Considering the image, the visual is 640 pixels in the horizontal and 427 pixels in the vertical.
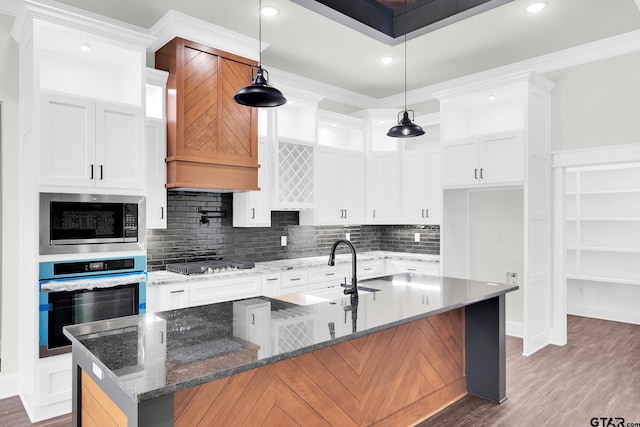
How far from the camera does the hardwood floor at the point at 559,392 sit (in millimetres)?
3062

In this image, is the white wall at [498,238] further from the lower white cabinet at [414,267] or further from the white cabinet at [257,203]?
the white cabinet at [257,203]

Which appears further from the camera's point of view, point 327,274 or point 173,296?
point 327,274

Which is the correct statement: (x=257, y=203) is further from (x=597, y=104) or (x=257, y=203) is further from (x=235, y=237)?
(x=597, y=104)

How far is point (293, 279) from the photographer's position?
4777mm

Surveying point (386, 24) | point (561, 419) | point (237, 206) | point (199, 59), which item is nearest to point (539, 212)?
point (561, 419)

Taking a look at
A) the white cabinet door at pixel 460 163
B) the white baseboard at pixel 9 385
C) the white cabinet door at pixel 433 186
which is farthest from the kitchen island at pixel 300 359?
the white cabinet door at pixel 433 186

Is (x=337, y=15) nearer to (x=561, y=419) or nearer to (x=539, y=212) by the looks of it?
(x=539, y=212)

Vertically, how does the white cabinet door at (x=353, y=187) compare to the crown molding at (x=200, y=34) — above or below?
below

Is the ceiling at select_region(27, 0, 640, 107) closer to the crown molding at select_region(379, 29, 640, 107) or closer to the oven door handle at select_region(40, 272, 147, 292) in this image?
the crown molding at select_region(379, 29, 640, 107)

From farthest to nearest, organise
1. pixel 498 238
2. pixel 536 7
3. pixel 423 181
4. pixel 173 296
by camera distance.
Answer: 1. pixel 423 181
2. pixel 498 238
3. pixel 173 296
4. pixel 536 7

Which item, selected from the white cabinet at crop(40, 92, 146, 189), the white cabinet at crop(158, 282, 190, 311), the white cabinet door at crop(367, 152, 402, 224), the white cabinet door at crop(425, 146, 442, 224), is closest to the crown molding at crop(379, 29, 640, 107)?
the white cabinet door at crop(425, 146, 442, 224)

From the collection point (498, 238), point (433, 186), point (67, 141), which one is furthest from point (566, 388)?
point (67, 141)

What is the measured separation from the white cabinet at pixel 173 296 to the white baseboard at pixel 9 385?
1.26m

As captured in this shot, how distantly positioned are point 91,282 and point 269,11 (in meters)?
2.70
